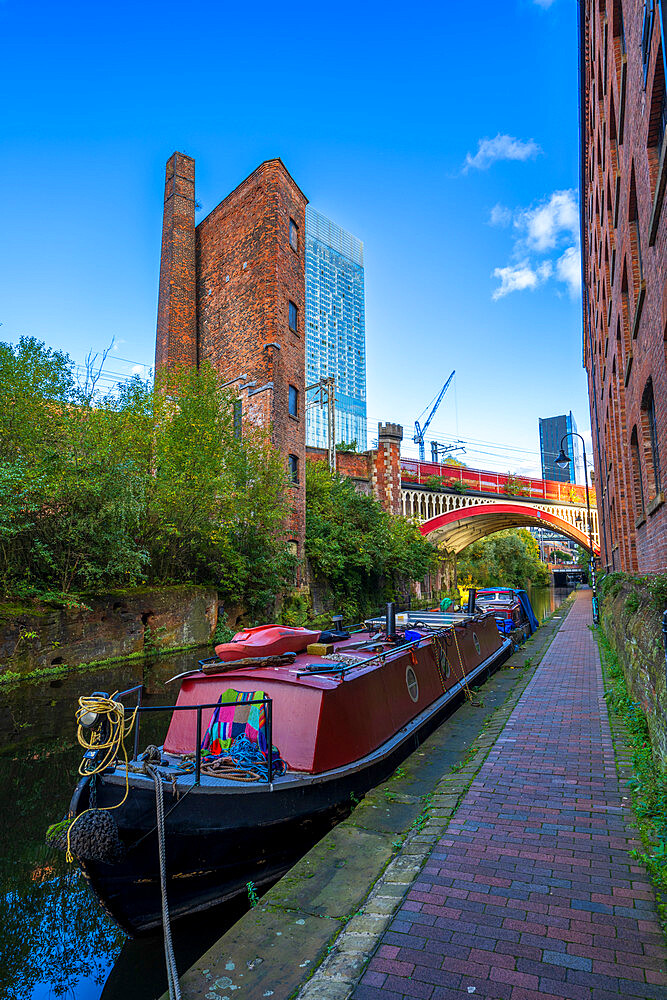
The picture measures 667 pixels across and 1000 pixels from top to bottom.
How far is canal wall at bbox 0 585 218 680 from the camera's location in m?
12.6

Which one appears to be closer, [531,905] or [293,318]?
[531,905]

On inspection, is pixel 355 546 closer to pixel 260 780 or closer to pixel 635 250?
pixel 635 250

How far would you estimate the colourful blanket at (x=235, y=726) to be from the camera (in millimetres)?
4934

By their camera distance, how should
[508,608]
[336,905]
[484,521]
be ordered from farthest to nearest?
[484,521]
[508,608]
[336,905]

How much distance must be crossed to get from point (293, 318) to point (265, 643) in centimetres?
2193

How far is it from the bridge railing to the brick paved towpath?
3374 cm

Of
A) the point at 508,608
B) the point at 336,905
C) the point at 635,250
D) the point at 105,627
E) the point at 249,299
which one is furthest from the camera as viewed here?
the point at 249,299

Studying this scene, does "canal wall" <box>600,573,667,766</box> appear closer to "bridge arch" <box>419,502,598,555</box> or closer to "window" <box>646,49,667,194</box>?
"window" <box>646,49,667,194</box>

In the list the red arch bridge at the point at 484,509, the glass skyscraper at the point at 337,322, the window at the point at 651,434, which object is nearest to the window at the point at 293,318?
the red arch bridge at the point at 484,509

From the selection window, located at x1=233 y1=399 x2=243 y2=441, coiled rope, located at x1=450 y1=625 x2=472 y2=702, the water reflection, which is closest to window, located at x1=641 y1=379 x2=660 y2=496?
coiled rope, located at x1=450 y1=625 x2=472 y2=702

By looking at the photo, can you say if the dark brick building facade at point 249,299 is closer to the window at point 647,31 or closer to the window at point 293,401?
the window at point 293,401

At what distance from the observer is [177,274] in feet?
93.0

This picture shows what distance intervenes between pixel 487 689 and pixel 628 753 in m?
5.33

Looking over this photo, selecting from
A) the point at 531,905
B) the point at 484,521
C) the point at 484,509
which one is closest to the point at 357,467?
the point at 484,509
